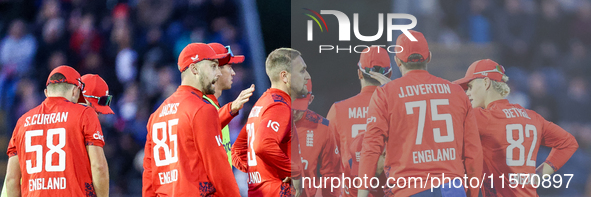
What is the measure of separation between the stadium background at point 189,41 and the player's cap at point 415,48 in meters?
0.06

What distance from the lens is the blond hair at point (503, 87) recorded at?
12.5 feet

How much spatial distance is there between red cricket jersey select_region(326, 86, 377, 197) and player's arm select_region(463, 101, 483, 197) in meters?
0.70

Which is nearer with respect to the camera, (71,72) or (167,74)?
(71,72)

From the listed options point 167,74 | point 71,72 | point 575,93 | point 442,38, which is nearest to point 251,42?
point 167,74

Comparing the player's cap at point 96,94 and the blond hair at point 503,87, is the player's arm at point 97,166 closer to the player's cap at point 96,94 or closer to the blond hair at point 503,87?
the player's cap at point 96,94

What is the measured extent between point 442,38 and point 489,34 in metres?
0.32

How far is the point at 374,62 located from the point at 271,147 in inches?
38.1

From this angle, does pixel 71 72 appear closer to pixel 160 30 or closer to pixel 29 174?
pixel 29 174

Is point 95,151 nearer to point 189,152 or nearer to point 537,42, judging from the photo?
point 189,152

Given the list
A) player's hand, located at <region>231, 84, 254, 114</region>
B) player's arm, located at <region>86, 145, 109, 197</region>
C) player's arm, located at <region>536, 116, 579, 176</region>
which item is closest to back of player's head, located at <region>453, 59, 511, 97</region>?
player's arm, located at <region>536, 116, 579, 176</region>

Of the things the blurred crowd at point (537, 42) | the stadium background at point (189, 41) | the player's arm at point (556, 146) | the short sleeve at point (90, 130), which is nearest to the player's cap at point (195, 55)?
the stadium background at point (189, 41)

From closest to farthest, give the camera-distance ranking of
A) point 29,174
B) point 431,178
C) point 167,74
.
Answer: point 431,178 → point 29,174 → point 167,74

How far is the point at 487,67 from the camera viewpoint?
12.6ft

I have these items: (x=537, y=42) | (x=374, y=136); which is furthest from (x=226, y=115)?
(x=537, y=42)
